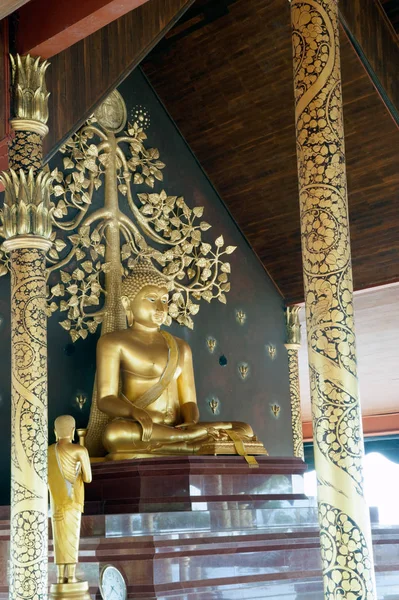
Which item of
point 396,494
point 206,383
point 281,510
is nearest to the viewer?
point 281,510

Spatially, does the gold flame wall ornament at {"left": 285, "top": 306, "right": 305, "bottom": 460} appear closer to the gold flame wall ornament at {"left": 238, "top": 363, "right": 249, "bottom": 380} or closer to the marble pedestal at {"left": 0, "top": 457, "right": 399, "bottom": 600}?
the gold flame wall ornament at {"left": 238, "top": 363, "right": 249, "bottom": 380}

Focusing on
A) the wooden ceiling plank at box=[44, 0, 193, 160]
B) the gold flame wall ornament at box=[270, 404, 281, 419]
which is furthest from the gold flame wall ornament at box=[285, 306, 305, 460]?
the wooden ceiling plank at box=[44, 0, 193, 160]

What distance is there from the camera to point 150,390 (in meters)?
6.46

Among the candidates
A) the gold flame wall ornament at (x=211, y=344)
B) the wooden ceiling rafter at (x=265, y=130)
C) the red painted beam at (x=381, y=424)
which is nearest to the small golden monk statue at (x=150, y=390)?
the gold flame wall ornament at (x=211, y=344)

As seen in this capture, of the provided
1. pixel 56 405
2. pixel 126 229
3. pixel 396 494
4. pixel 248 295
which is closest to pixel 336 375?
pixel 56 405

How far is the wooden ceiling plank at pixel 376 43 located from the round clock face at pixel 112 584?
11.9 feet

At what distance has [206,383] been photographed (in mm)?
7496

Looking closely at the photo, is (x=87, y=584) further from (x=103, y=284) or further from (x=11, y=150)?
(x=103, y=284)

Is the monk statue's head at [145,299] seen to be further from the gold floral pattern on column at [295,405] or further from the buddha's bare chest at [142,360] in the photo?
the gold floral pattern on column at [295,405]

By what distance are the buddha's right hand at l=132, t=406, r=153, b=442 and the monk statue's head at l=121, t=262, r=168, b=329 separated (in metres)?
0.73

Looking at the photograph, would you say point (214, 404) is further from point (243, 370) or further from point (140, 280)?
point (140, 280)

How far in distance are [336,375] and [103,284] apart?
3425 millimetres

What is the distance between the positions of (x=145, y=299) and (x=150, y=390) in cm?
65

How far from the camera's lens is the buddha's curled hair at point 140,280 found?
21.7ft
